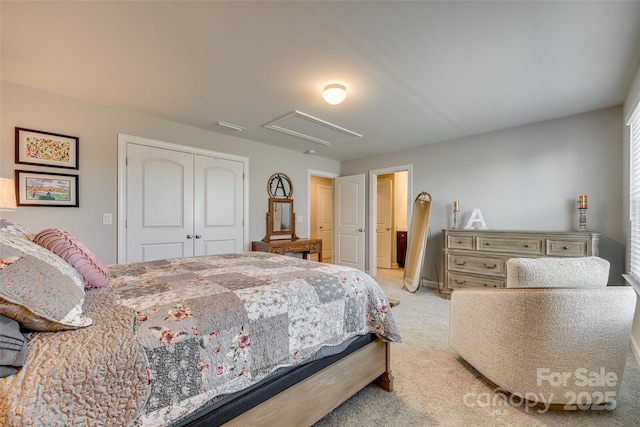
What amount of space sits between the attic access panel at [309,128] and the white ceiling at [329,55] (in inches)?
6.5

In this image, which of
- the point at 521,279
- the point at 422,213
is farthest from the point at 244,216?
the point at 521,279

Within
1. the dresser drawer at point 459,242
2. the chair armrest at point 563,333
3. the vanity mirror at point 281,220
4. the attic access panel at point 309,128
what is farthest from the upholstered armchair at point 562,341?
the vanity mirror at point 281,220

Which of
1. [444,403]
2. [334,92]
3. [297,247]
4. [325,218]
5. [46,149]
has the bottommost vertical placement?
[444,403]

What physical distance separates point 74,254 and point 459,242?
12.7 feet

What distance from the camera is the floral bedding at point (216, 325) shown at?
87 cm

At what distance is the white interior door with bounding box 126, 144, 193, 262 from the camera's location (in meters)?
3.16

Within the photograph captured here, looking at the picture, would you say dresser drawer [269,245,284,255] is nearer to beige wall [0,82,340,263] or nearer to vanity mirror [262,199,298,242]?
vanity mirror [262,199,298,242]

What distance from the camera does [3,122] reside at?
243cm

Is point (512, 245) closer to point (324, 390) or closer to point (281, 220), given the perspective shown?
point (324, 390)

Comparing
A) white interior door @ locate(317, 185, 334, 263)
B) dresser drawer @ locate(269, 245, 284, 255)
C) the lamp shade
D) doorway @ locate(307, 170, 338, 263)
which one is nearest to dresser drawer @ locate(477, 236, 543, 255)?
dresser drawer @ locate(269, 245, 284, 255)

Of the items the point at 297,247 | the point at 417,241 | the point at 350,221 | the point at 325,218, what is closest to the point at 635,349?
the point at 417,241

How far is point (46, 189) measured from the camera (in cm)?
263

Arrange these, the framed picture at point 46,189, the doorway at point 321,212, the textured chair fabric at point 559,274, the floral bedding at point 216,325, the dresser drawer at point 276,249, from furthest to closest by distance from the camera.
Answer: the doorway at point 321,212 → the dresser drawer at point 276,249 → the framed picture at point 46,189 → the textured chair fabric at point 559,274 → the floral bedding at point 216,325

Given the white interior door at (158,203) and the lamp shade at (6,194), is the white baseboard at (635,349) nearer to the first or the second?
the white interior door at (158,203)
